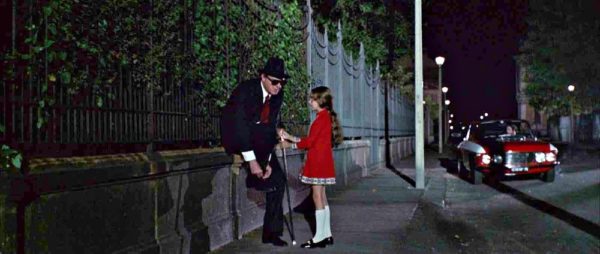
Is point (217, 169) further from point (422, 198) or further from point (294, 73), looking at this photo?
point (422, 198)

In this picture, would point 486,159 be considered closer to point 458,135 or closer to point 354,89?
point 458,135

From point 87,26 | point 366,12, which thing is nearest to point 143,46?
point 87,26

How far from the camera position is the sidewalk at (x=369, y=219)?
7727 mm

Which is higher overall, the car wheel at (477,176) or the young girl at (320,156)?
the young girl at (320,156)

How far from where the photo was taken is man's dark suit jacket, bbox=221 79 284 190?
6707 millimetres

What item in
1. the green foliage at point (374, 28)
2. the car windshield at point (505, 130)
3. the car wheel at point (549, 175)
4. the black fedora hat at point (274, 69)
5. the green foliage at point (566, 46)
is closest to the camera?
the black fedora hat at point (274, 69)

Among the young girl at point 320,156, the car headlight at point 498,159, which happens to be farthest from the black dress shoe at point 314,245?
the car headlight at point 498,159

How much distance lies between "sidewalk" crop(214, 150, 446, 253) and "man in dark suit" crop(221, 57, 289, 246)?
2.25ft

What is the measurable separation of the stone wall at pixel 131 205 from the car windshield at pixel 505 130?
9.98m

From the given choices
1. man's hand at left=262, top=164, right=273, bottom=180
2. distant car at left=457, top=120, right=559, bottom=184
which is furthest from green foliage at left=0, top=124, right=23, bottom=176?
distant car at left=457, top=120, right=559, bottom=184

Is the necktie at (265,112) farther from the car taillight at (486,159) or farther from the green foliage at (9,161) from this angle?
the car taillight at (486,159)

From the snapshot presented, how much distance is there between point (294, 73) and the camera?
1117 centimetres

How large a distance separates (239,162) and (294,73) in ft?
10.4

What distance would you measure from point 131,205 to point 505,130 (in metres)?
13.7
